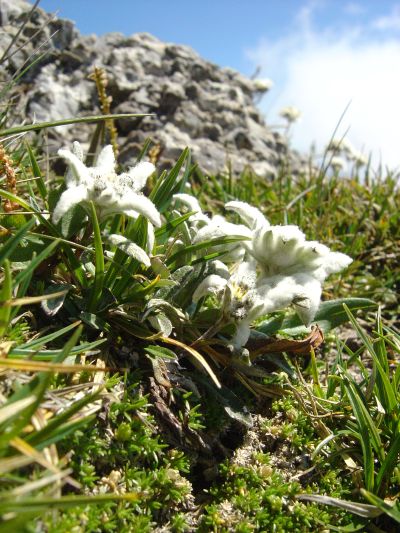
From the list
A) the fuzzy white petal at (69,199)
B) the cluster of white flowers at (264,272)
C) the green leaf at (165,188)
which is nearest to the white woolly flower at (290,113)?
the green leaf at (165,188)

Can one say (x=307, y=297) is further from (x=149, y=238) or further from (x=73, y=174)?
(x=73, y=174)

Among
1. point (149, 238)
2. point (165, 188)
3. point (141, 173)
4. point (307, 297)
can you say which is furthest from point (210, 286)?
point (165, 188)

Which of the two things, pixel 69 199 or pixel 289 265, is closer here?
pixel 69 199

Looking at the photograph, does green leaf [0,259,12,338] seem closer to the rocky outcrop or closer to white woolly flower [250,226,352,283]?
white woolly flower [250,226,352,283]

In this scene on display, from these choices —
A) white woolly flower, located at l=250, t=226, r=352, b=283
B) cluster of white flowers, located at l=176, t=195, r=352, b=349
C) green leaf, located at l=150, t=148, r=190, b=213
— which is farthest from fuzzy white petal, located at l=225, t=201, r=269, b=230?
green leaf, located at l=150, t=148, r=190, b=213

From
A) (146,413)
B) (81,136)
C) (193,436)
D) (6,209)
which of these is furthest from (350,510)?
(81,136)

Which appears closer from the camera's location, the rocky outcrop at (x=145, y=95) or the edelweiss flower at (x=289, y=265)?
the edelweiss flower at (x=289, y=265)

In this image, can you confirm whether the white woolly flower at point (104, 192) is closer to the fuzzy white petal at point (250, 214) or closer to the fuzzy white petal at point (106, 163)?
the fuzzy white petal at point (106, 163)

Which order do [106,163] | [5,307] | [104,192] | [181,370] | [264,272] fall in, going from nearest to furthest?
[5,307] < [104,192] < [181,370] < [106,163] < [264,272]
